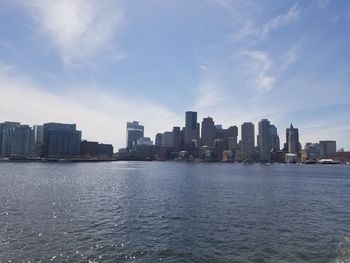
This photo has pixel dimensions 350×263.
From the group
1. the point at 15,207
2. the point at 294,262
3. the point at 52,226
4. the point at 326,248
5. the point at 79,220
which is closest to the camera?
the point at 294,262

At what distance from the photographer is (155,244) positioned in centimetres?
3562

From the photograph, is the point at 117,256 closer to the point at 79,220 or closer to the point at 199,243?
the point at 199,243

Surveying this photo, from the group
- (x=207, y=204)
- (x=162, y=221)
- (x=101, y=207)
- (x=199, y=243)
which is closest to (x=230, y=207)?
(x=207, y=204)

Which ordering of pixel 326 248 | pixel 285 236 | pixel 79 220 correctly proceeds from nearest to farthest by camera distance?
pixel 326 248 < pixel 285 236 < pixel 79 220

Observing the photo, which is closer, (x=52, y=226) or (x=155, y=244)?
(x=155, y=244)

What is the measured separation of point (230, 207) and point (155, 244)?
27824mm

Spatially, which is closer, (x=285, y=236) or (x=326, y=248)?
(x=326, y=248)

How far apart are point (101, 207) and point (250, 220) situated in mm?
24439

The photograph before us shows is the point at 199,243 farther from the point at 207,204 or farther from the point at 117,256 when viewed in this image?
the point at 207,204

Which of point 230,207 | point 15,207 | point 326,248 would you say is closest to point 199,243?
point 326,248

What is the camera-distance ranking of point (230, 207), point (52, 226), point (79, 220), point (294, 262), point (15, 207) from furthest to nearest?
point (230, 207) < point (15, 207) < point (79, 220) < point (52, 226) < point (294, 262)

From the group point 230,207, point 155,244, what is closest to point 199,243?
point 155,244

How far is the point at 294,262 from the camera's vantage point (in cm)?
3041

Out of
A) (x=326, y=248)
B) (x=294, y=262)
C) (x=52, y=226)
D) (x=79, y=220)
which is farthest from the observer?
(x=79, y=220)
